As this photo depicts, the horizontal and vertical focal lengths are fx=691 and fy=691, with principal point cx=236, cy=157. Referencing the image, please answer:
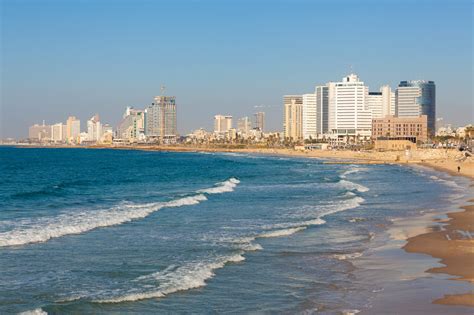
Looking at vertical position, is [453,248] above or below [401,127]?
below

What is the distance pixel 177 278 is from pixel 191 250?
146 inches

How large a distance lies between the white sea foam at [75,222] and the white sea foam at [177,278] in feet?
19.8

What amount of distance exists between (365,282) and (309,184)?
33.9 m

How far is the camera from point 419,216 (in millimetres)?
28875

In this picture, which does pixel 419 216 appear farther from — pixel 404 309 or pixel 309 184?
pixel 309 184

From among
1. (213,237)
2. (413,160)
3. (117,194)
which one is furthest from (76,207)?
(413,160)

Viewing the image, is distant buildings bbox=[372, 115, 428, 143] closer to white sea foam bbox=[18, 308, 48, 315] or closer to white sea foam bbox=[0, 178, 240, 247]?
white sea foam bbox=[0, 178, 240, 247]

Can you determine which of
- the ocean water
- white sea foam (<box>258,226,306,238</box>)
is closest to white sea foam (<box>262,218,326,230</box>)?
the ocean water

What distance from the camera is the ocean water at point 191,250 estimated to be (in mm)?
14055

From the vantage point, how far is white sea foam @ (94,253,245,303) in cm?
1421

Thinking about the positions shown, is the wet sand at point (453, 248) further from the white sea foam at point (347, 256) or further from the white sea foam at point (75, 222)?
the white sea foam at point (75, 222)

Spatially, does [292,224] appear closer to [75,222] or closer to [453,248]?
[453,248]

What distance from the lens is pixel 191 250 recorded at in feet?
64.5

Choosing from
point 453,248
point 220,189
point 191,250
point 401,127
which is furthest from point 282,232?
point 401,127
